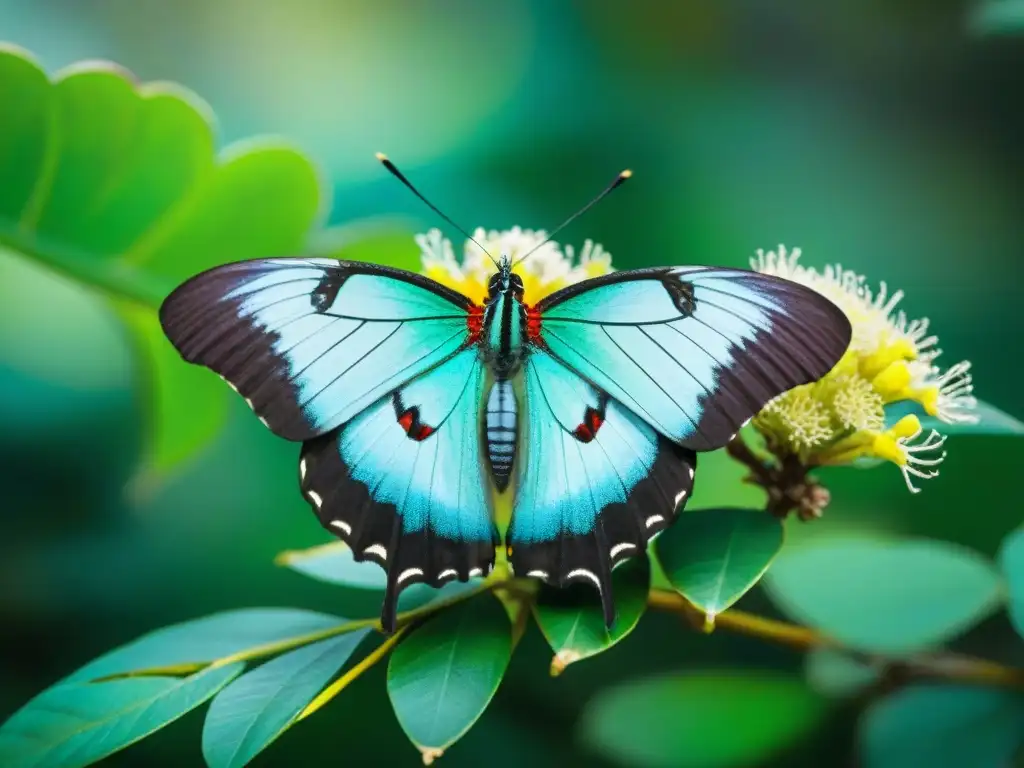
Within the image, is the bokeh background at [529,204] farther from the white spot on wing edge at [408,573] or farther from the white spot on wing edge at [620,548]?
the white spot on wing edge at [408,573]

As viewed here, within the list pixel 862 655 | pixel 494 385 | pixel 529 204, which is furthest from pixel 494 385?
pixel 529 204

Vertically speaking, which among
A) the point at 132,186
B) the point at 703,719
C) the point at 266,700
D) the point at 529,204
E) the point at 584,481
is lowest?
the point at 703,719

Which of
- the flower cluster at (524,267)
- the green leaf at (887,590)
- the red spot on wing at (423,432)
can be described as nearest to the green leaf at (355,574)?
the red spot on wing at (423,432)

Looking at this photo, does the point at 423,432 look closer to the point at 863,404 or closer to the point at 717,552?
the point at 717,552

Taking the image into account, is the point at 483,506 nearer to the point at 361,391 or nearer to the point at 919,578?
the point at 361,391

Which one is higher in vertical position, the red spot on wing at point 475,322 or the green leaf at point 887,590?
the red spot on wing at point 475,322

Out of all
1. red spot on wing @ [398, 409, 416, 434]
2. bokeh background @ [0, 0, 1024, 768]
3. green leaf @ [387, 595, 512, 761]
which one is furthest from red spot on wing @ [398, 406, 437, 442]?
bokeh background @ [0, 0, 1024, 768]

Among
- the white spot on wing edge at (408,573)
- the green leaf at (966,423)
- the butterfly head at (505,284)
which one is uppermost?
the butterfly head at (505,284)
